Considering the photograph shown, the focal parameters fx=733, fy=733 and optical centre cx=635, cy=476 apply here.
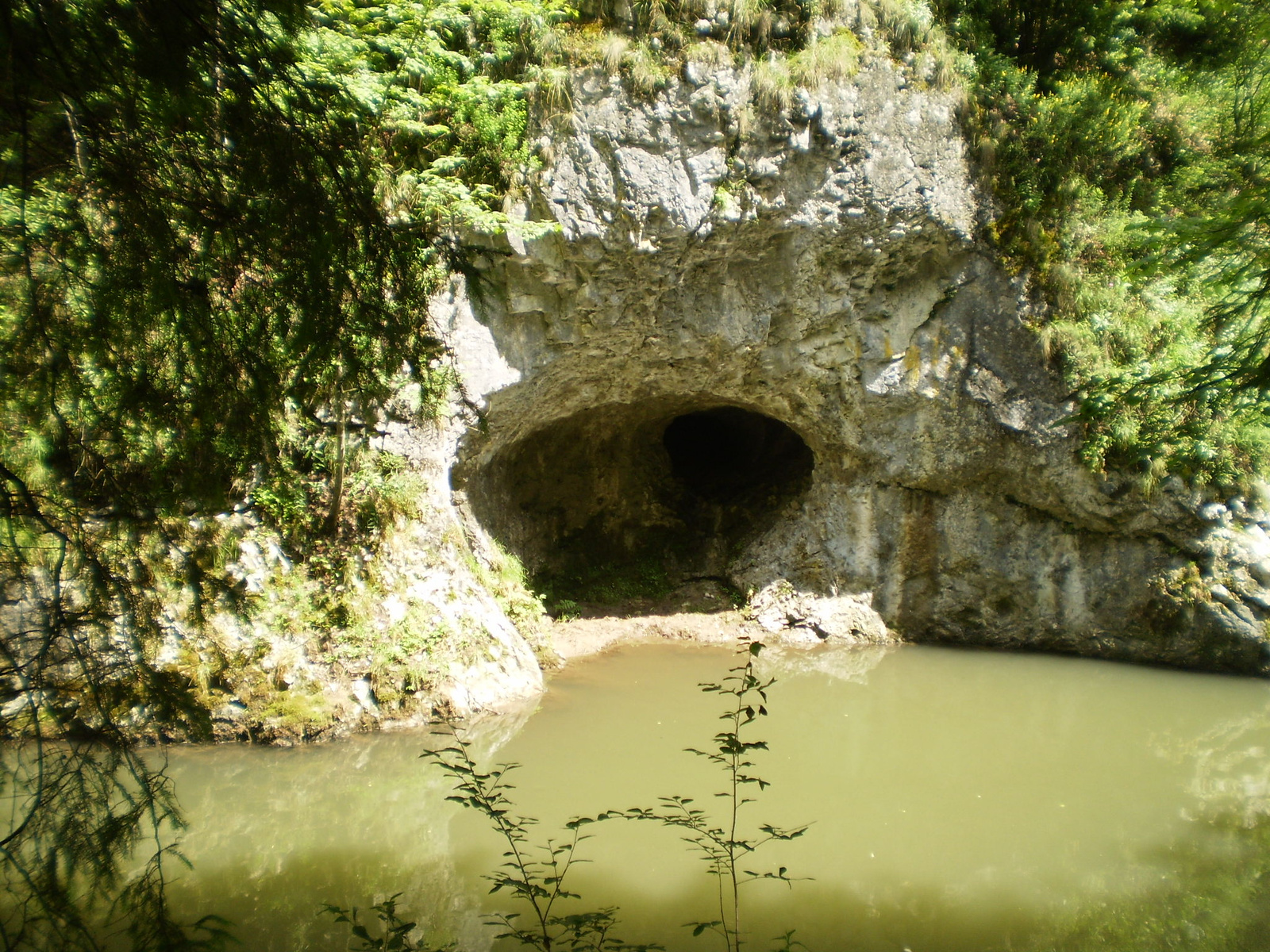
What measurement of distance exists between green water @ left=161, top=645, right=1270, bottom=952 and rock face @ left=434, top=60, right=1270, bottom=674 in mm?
1265

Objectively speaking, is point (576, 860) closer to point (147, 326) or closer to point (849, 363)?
point (147, 326)

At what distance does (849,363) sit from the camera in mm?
8055

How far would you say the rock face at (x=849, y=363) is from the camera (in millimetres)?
6758

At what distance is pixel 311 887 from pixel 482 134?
19.6ft

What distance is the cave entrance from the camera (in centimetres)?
952

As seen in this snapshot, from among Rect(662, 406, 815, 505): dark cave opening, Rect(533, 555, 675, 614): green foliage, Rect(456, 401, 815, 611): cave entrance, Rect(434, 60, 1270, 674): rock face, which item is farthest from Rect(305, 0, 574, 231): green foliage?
Rect(662, 406, 815, 505): dark cave opening

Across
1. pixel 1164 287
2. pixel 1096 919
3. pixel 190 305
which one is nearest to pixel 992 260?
pixel 1164 287

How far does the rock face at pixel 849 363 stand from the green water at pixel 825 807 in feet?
4.15

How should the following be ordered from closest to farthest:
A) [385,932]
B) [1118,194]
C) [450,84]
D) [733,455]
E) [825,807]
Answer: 1. [385,932]
2. [825,807]
3. [450,84]
4. [1118,194]
5. [733,455]

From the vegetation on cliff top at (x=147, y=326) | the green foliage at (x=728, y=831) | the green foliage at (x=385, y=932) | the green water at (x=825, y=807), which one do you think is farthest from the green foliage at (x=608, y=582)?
the vegetation on cliff top at (x=147, y=326)

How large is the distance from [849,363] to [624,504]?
12.9 feet

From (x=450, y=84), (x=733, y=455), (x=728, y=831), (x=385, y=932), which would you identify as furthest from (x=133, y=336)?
(x=733, y=455)

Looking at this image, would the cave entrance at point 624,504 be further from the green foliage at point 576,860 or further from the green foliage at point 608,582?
the green foliage at point 576,860

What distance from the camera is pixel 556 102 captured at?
21.6 feet
